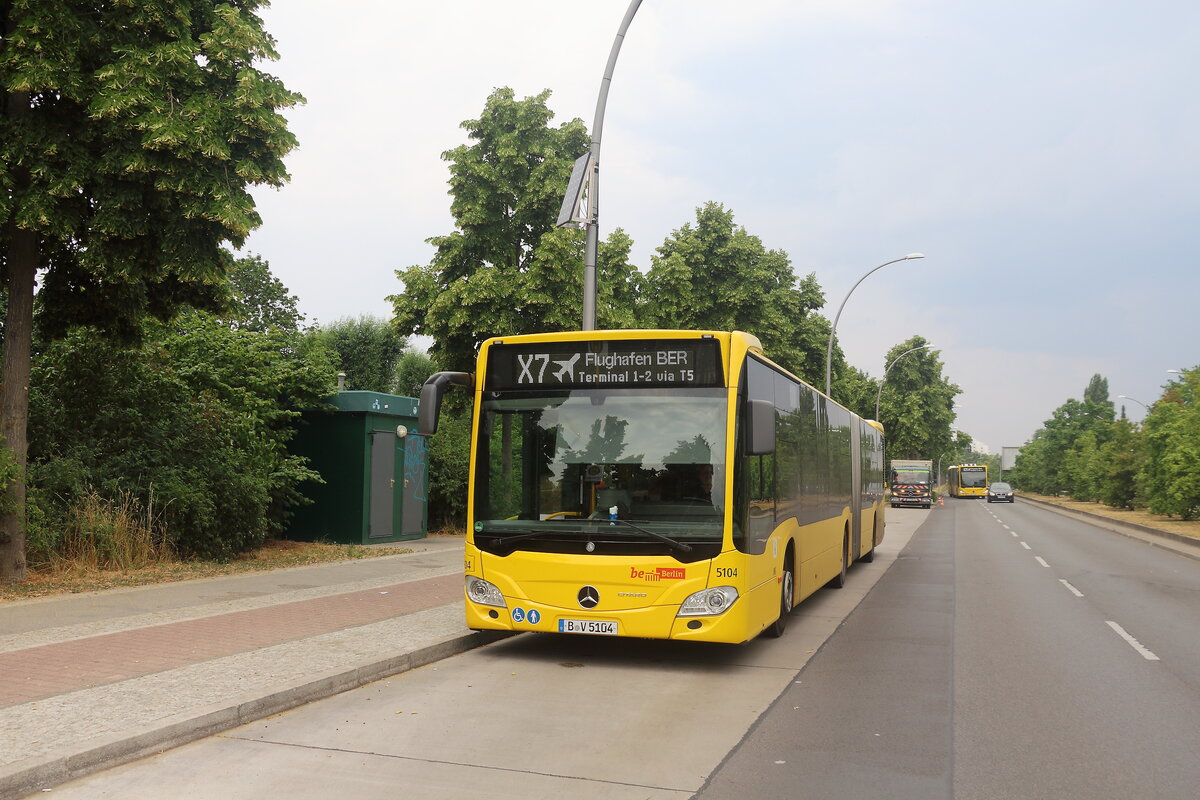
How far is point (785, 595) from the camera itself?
9922mm

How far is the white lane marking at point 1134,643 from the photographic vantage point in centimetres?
902

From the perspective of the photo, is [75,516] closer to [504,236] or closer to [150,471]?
[150,471]

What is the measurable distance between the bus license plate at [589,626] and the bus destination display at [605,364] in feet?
6.42

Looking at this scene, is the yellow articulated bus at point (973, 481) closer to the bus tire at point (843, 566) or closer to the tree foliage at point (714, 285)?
the tree foliage at point (714, 285)

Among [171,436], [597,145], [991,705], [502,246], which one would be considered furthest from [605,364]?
[502,246]

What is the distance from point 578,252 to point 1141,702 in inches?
700

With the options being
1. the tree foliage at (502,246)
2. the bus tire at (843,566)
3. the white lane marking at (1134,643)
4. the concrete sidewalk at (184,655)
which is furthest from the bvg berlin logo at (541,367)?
the tree foliage at (502,246)

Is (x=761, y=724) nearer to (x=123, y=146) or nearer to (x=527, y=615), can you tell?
(x=527, y=615)

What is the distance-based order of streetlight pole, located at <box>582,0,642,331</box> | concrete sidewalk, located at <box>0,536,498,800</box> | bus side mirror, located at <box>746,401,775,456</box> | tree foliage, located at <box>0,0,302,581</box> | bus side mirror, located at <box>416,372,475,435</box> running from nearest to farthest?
concrete sidewalk, located at <box>0,536,498,800</box>
bus side mirror, located at <box>746,401,775,456</box>
bus side mirror, located at <box>416,372,475,435</box>
tree foliage, located at <box>0,0,302,581</box>
streetlight pole, located at <box>582,0,642,331</box>

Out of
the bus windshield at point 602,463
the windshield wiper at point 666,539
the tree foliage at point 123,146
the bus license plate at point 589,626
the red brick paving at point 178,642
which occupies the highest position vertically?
the tree foliage at point 123,146

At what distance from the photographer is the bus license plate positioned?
7.91m

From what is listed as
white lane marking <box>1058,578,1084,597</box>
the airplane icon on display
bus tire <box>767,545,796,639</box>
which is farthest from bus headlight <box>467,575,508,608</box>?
white lane marking <box>1058,578,1084,597</box>

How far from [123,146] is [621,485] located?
7.18m

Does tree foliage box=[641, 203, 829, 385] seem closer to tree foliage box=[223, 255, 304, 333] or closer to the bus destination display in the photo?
the bus destination display
